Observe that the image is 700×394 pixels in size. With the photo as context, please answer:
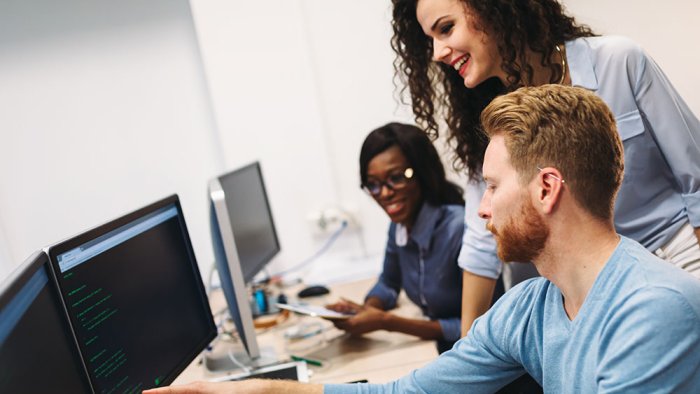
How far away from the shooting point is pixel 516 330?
1.07 metres

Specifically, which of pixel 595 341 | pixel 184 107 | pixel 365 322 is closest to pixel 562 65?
pixel 595 341

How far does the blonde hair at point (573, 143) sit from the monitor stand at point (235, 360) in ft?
3.25

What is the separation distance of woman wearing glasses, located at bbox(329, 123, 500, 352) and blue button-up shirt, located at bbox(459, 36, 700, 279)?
1.97ft

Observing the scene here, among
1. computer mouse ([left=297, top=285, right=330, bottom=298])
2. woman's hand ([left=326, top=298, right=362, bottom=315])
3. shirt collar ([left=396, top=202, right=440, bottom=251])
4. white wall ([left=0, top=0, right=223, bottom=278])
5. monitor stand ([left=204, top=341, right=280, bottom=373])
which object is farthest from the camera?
white wall ([left=0, top=0, right=223, bottom=278])

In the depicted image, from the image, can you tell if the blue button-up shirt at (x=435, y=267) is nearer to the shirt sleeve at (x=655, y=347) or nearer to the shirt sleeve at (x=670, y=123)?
the shirt sleeve at (x=670, y=123)

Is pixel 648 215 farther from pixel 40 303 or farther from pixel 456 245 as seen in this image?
pixel 40 303

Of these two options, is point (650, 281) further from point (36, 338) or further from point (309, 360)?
point (309, 360)

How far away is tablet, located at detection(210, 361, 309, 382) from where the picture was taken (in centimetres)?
147

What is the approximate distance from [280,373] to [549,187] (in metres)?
0.89

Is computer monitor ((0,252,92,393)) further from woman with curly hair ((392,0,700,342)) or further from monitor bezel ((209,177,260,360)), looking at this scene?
woman with curly hair ((392,0,700,342))

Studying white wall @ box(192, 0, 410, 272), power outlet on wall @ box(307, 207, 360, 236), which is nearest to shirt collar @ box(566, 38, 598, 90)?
white wall @ box(192, 0, 410, 272)

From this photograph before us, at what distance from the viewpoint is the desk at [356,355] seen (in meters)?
1.50

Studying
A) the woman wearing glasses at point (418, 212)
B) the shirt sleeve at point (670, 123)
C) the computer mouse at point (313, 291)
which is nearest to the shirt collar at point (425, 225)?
the woman wearing glasses at point (418, 212)

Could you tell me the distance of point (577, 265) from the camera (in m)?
0.93
